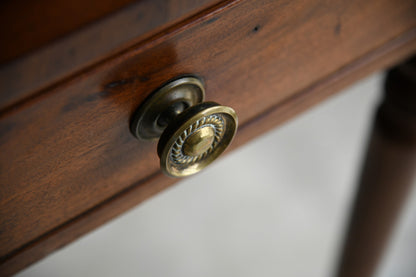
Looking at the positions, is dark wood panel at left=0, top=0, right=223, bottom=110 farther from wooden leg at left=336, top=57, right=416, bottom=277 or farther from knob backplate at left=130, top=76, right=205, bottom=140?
wooden leg at left=336, top=57, right=416, bottom=277

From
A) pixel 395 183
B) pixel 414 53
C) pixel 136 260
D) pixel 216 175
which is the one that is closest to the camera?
pixel 414 53

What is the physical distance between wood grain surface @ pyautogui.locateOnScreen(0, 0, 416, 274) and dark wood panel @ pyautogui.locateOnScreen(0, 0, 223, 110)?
1 centimetres

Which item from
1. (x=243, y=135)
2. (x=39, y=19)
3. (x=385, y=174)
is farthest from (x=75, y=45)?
(x=385, y=174)

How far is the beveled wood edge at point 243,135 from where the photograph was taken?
0.35 meters

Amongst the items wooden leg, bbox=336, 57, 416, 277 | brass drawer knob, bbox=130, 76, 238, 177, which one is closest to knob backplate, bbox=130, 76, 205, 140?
brass drawer knob, bbox=130, 76, 238, 177

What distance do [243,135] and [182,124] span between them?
15 cm

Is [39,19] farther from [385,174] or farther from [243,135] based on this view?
[385,174]

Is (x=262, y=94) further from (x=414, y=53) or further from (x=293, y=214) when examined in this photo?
(x=293, y=214)

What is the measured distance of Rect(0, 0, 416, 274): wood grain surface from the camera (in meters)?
0.27

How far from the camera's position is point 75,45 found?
232mm

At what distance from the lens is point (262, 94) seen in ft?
1.31

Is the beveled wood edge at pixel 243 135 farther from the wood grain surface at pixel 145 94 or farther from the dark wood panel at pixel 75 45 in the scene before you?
the dark wood panel at pixel 75 45

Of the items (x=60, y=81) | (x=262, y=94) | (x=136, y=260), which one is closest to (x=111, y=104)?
(x=60, y=81)

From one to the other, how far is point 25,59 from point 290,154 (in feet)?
3.27
